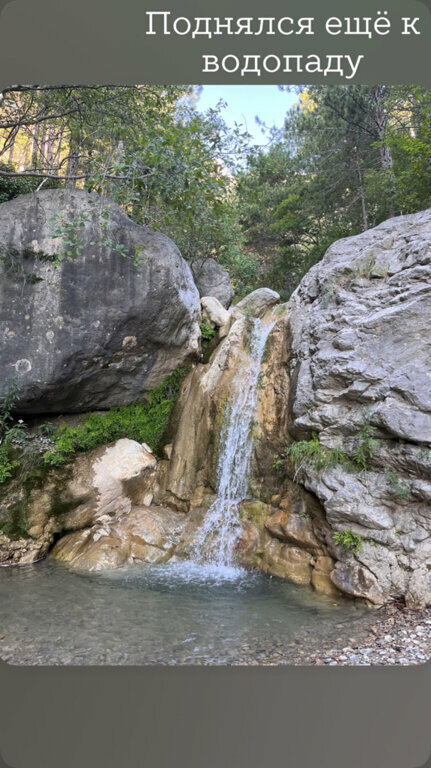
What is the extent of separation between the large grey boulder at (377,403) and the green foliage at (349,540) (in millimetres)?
40

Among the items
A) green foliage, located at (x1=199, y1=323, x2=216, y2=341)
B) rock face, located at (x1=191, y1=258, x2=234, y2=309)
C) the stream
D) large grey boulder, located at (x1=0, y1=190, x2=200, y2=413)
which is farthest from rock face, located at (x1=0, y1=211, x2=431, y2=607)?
rock face, located at (x1=191, y1=258, x2=234, y2=309)

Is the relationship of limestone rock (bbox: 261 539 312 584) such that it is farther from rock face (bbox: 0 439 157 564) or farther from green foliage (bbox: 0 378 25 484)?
green foliage (bbox: 0 378 25 484)

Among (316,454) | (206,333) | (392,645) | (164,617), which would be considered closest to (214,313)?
(206,333)

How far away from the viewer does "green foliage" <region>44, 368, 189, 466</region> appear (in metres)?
6.33

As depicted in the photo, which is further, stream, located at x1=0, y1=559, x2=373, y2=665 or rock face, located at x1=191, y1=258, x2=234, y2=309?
rock face, located at x1=191, y1=258, x2=234, y2=309

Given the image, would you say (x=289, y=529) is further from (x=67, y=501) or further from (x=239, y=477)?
(x=67, y=501)

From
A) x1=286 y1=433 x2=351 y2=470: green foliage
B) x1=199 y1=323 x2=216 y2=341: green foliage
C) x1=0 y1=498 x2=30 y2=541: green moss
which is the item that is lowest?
x1=0 y1=498 x2=30 y2=541: green moss

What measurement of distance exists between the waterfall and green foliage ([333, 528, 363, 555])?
4.68ft

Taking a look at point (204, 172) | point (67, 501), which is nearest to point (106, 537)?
point (67, 501)

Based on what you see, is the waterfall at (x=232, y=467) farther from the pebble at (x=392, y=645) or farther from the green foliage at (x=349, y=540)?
the pebble at (x=392, y=645)

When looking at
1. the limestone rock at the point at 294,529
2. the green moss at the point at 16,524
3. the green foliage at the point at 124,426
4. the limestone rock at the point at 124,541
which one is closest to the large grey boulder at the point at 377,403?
the limestone rock at the point at 294,529

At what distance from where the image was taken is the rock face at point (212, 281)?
429 inches

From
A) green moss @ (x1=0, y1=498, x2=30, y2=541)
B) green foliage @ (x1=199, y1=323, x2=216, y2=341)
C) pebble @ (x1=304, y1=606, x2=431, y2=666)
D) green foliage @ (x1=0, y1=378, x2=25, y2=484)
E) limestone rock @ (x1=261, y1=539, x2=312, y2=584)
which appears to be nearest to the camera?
pebble @ (x1=304, y1=606, x2=431, y2=666)

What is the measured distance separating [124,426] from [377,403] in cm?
400
